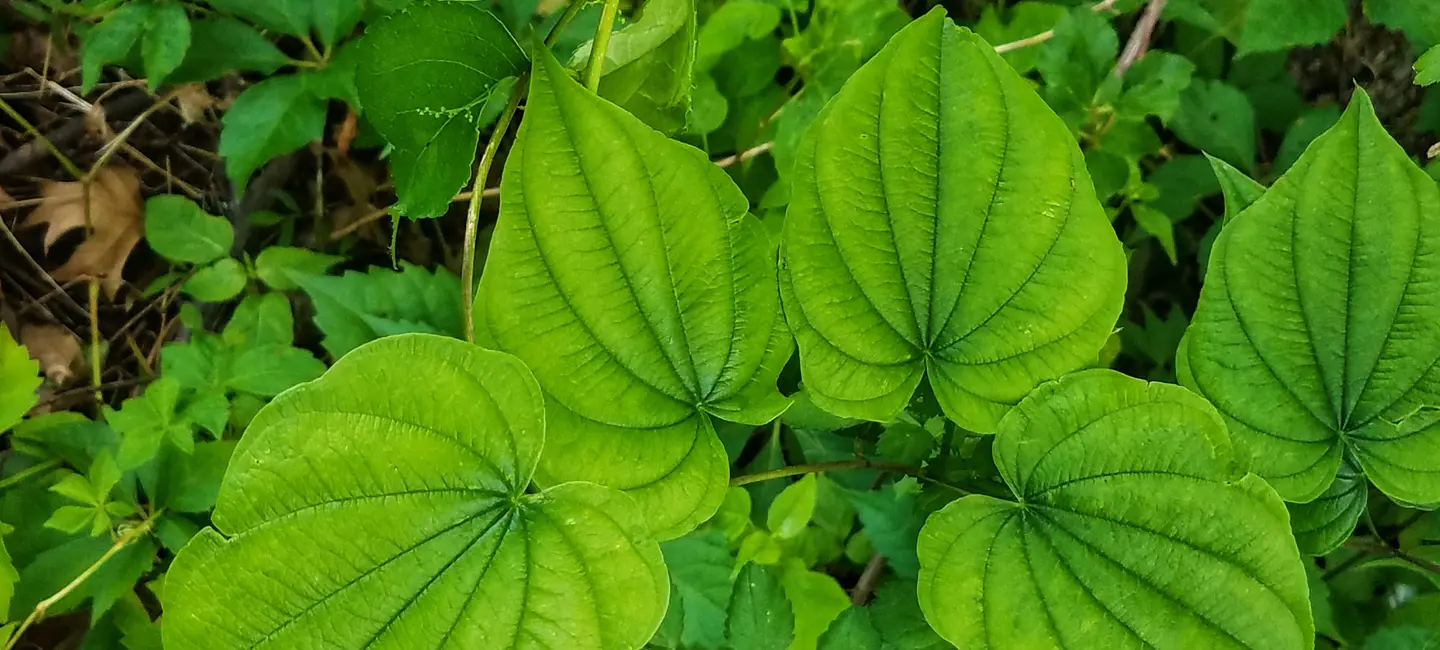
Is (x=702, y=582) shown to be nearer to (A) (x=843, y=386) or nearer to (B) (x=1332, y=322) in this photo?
(A) (x=843, y=386)

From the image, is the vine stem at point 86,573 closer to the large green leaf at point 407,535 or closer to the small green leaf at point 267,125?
the small green leaf at point 267,125

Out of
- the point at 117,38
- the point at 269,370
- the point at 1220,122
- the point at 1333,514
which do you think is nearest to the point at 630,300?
the point at 1333,514

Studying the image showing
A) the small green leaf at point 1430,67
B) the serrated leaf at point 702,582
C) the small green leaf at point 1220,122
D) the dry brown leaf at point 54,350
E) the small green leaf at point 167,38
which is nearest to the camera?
the small green leaf at point 1430,67

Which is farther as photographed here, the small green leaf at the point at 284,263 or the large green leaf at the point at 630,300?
the small green leaf at the point at 284,263

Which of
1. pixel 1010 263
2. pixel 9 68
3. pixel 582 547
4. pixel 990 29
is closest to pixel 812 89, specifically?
pixel 990 29

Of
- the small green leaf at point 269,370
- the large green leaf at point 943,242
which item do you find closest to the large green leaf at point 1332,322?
the large green leaf at point 943,242

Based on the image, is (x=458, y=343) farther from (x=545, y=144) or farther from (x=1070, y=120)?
(x=1070, y=120)
